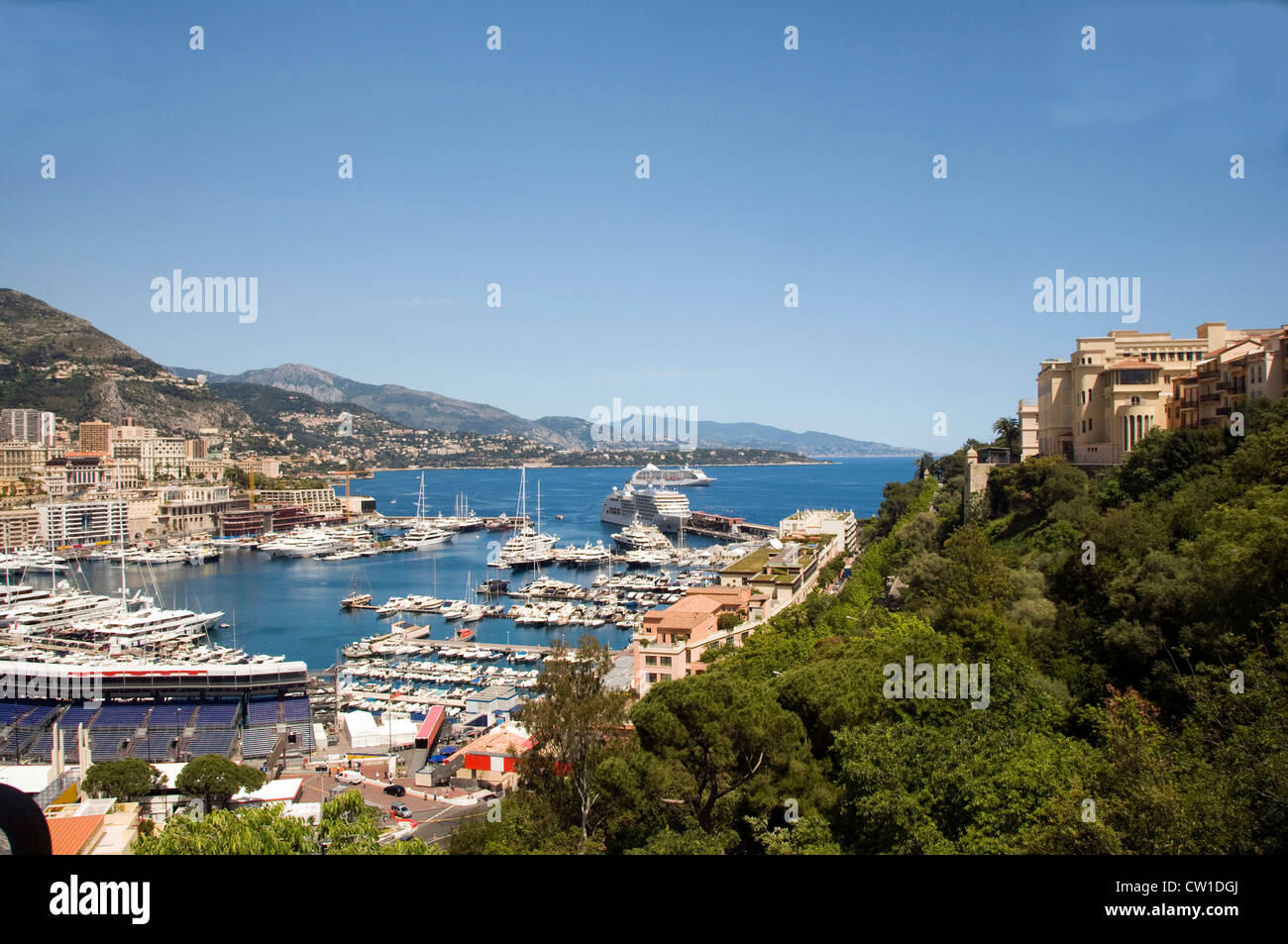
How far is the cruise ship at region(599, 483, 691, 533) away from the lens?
39.8 m

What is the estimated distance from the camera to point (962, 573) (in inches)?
375

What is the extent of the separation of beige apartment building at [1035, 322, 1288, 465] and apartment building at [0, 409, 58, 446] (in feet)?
142

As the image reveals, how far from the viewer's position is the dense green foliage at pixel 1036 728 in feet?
12.2

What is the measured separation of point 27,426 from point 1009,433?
43.5 m

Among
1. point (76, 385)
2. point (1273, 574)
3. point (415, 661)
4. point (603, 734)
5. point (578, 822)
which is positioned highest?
point (76, 385)

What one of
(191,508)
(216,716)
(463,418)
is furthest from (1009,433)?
(463,418)

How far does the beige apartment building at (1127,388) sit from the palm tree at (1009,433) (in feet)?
9.28

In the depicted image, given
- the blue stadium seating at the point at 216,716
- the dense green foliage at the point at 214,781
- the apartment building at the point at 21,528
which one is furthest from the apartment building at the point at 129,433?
the dense green foliage at the point at 214,781

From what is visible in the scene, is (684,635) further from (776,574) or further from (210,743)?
(210,743)

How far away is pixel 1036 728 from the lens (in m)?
5.54

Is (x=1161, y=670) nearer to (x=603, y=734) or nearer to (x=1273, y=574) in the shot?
(x=1273, y=574)

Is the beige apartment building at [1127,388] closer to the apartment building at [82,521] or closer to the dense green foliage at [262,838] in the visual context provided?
the dense green foliage at [262,838]
